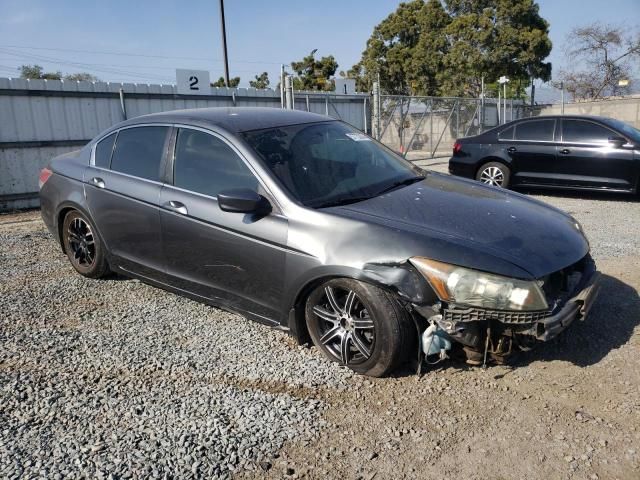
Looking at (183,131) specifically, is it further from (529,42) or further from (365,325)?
(529,42)

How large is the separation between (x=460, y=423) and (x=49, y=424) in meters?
2.14

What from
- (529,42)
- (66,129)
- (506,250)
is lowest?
(506,250)

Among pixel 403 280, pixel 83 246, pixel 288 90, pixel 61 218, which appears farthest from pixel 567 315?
pixel 288 90

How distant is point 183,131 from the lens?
13.6ft

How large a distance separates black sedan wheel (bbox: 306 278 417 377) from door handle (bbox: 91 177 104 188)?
7.78 ft

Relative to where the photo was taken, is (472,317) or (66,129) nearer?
(472,317)

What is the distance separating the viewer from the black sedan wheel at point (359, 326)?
3010 millimetres

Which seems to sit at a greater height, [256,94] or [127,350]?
[256,94]

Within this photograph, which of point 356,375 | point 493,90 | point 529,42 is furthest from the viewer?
point 493,90

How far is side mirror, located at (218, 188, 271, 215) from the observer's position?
11.1 feet

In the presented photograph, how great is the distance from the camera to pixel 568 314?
303cm

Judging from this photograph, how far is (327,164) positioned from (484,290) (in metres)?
1.53

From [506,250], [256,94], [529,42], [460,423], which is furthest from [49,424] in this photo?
[529,42]

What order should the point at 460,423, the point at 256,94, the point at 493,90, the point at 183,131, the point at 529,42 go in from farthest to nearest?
the point at 493,90 → the point at 529,42 → the point at 256,94 → the point at 183,131 → the point at 460,423
